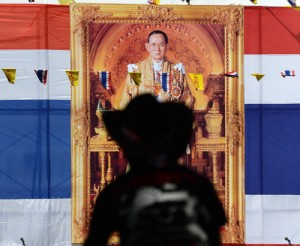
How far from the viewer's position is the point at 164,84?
22.9 feet

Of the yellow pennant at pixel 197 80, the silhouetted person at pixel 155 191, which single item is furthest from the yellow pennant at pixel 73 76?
the silhouetted person at pixel 155 191

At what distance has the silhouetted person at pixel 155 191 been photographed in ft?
8.50

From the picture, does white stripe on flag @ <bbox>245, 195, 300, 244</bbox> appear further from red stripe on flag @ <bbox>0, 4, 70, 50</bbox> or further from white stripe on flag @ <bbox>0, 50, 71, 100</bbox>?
red stripe on flag @ <bbox>0, 4, 70, 50</bbox>

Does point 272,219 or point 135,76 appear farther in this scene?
point 272,219

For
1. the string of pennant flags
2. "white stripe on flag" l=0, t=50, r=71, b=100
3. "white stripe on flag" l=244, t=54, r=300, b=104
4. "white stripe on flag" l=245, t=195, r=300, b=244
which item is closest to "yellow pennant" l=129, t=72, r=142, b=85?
the string of pennant flags

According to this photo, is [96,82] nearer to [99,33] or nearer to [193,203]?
[99,33]

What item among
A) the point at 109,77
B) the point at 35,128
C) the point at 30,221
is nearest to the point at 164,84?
the point at 109,77

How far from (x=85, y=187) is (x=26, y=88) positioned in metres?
1.15

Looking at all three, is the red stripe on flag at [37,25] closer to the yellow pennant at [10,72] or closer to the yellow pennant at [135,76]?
the yellow pennant at [10,72]

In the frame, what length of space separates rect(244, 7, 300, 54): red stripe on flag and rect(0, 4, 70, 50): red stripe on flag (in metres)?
1.86

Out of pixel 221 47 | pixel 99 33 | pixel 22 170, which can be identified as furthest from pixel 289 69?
pixel 22 170

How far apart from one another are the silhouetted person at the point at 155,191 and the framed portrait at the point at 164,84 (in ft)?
13.9

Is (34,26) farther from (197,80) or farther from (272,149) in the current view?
(272,149)

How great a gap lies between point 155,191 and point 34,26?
455 cm
